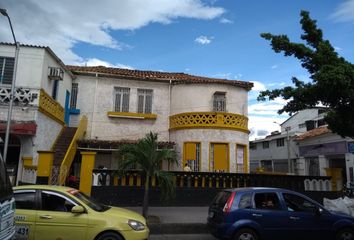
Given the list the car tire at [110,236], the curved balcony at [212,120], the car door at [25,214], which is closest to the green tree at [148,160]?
the car tire at [110,236]

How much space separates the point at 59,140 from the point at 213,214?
41.2 feet

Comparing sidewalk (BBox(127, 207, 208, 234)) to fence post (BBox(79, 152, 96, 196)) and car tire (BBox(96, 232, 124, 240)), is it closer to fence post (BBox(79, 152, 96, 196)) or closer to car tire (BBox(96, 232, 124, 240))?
fence post (BBox(79, 152, 96, 196))

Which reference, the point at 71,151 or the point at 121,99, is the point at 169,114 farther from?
the point at 71,151

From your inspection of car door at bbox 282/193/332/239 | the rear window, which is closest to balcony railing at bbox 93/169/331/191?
the rear window

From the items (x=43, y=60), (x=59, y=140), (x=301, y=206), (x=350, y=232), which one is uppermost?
(x=43, y=60)

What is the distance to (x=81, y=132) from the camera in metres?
19.4

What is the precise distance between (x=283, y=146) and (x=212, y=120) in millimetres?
22283

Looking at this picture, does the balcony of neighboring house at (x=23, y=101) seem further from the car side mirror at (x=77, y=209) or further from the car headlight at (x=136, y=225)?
the car headlight at (x=136, y=225)

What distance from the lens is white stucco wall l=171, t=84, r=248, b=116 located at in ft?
67.8

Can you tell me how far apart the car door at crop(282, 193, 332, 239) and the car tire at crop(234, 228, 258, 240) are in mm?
968

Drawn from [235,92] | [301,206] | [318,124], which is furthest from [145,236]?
[318,124]

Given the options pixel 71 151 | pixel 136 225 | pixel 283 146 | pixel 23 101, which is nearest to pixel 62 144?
pixel 71 151

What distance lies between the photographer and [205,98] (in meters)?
20.7

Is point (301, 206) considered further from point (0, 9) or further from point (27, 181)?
point (0, 9)
